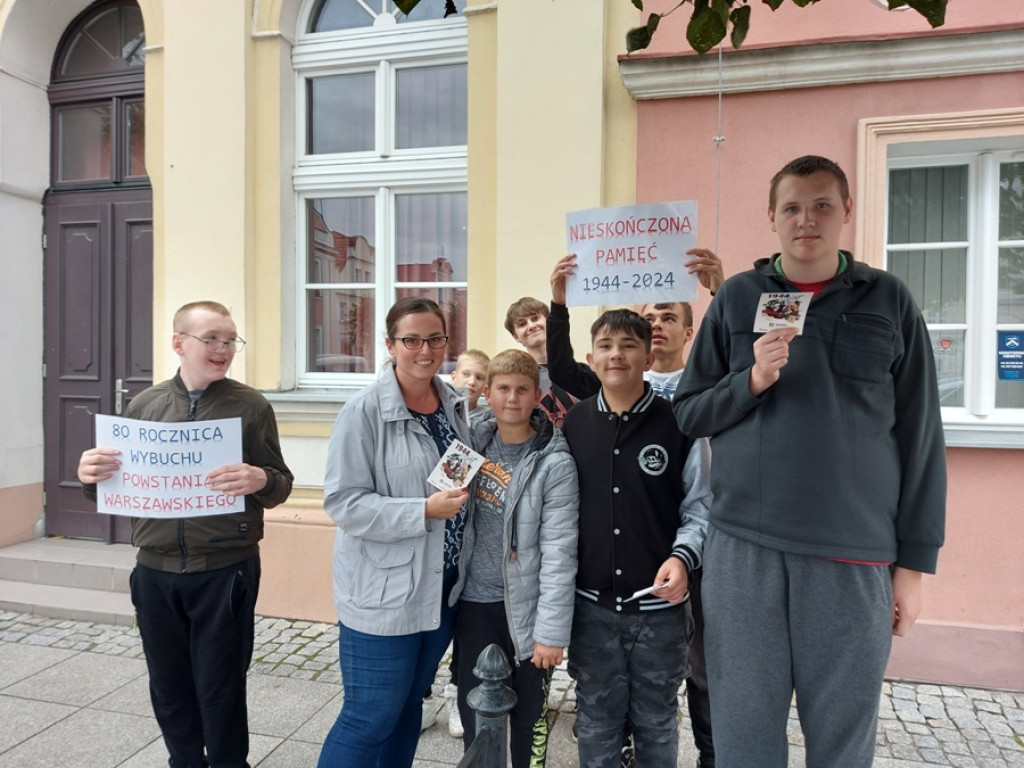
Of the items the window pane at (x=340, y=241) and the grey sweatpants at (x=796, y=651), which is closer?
the grey sweatpants at (x=796, y=651)

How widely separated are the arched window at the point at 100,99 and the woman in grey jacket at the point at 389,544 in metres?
4.58

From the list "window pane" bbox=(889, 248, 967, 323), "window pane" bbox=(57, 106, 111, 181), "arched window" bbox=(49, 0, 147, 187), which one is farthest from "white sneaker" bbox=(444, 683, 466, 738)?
"window pane" bbox=(57, 106, 111, 181)

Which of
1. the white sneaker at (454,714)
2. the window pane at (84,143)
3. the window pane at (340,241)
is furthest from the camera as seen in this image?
the window pane at (84,143)

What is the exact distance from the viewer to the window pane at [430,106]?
4.91 metres

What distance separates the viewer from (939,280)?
4.14m

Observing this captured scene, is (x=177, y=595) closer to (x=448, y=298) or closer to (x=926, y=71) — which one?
(x=448, y=298)

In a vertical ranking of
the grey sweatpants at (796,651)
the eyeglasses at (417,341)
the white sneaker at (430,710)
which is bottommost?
the white sneaker at (430,710)

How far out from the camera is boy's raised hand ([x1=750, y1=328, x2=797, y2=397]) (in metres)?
1.62

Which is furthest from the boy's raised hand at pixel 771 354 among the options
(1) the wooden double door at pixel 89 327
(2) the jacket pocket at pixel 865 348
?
(1) the wooden double door at pixel 89 327

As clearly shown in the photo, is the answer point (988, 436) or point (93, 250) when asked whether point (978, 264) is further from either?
point (93, 250)

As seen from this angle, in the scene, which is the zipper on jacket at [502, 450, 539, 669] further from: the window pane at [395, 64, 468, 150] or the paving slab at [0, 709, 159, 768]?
the window pane at [395, 64, 468, 150]

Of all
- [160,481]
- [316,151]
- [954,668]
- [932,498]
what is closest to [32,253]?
[316,151]

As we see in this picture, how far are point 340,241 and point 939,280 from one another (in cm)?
415

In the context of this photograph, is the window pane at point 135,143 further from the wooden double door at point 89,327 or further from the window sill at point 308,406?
the window sill at point 308,406
